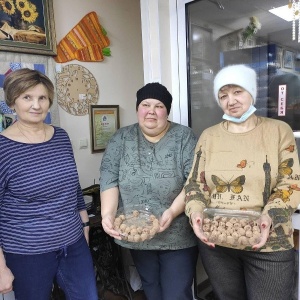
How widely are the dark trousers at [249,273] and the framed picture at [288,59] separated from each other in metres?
0.85

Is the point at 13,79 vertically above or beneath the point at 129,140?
above

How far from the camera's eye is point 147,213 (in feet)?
4.33

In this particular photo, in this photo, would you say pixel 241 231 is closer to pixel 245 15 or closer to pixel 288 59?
pixel 288 59

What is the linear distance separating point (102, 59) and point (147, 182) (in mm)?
1324

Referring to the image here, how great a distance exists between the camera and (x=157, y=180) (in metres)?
1.33

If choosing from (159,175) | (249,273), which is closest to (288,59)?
(159,175)

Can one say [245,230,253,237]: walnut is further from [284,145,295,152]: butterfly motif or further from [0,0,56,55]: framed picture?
[0,0,56,55]: framed picture

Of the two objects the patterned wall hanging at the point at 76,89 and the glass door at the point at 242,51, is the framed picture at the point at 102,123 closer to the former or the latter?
the patterned wall hanging at the point at 76,89

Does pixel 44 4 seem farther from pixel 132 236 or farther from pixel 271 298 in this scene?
pixel 271 298

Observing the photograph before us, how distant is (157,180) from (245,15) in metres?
1.01

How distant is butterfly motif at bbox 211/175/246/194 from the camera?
3.60ft

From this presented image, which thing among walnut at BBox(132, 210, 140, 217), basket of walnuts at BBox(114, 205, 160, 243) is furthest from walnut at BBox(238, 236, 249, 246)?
walnut at BBox(132, 210, 140, 217)

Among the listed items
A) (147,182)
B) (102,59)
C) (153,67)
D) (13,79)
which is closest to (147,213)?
(147,182)

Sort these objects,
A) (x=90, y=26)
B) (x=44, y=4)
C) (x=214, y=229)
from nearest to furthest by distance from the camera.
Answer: (x=214, y=229)
(x=44, y=4)
(x=90, y=26)
